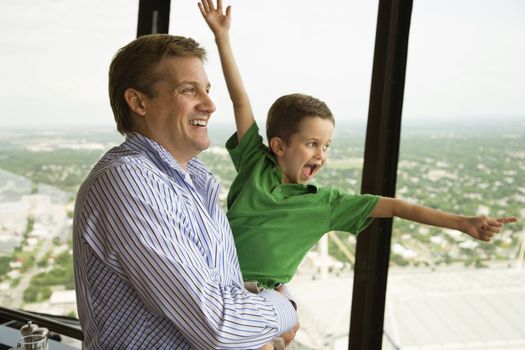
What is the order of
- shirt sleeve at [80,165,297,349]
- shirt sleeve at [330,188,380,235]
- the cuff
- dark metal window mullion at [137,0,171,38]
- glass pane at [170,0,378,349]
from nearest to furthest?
1. shirt sleeve at [80,165,297,349]
2. the cuff
3. shirt sleeve at [330,188,380,235]
4. glass pane at [170,0,378,349]
5. dark metal window mullion at [137,0,171,38]

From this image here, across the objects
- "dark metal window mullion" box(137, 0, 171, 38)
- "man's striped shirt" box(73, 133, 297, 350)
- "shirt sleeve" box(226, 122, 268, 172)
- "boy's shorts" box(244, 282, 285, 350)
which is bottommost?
"boy's shorts" box(244, 282, 285, 350)

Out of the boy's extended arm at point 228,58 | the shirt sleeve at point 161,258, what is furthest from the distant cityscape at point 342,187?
the shirt sleeve at point 161,258

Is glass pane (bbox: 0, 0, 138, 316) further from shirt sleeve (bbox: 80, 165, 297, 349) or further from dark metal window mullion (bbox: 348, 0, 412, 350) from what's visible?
shirt sleeve (bbox: 80, 165, 297, 349)

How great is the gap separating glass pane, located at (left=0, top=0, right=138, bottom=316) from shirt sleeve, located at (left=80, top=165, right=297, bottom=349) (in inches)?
83.7

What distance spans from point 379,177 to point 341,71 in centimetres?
48

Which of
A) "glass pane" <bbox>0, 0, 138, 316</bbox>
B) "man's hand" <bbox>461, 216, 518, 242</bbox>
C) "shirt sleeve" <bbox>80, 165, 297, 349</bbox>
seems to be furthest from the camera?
"glass pane" <bbox>0, 0, 138, 316</bbox>

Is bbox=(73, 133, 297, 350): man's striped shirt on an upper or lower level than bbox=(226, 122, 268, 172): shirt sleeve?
lower

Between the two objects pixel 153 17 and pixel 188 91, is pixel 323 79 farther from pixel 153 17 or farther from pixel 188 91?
pixel 188 91

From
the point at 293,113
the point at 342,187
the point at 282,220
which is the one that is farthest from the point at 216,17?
the point at 342,187

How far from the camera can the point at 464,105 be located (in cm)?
248

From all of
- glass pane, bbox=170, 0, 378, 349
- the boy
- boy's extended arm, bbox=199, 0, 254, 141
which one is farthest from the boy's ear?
glass pane, bbox=170, 0, 378, 349

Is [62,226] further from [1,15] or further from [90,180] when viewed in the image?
[90,180]

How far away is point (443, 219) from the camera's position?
2.02 m

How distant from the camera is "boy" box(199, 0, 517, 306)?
2141mm
